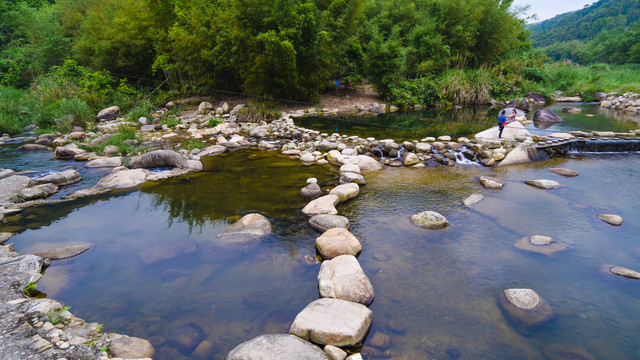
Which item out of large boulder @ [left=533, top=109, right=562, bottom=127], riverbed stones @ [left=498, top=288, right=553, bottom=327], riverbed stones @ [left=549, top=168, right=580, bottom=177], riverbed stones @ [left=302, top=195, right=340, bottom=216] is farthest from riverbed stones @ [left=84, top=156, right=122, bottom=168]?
large boulder @ [left=533, top=109, right=562, bottom=127]

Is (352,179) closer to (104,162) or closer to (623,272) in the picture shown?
(623,272)

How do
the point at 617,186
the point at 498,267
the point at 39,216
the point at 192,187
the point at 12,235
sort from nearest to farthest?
the point at 498,267, the point at 12,235, the point at 39,216, the point at 617,186, the point at 192,187

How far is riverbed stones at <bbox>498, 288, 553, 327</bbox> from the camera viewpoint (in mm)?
2734

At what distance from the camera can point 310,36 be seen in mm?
11734

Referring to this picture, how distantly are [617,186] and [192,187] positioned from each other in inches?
305

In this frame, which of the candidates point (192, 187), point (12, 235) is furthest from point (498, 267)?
point (12, 235)

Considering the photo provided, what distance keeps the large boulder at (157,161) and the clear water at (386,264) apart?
0.95 metres

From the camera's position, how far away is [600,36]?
39.3 meters

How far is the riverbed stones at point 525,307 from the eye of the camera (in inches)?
108

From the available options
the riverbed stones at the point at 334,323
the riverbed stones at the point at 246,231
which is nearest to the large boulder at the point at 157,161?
the riverbed stones at the point at 246,231

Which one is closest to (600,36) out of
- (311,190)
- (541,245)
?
(541,245)

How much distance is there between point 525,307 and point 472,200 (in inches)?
93.6

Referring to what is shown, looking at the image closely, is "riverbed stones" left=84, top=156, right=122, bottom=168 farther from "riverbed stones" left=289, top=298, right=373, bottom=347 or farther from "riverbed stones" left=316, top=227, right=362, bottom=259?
"riverbed stones" left=289, top=298, right=373, bottom=347

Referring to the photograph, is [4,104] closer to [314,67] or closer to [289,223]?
[314,67]
